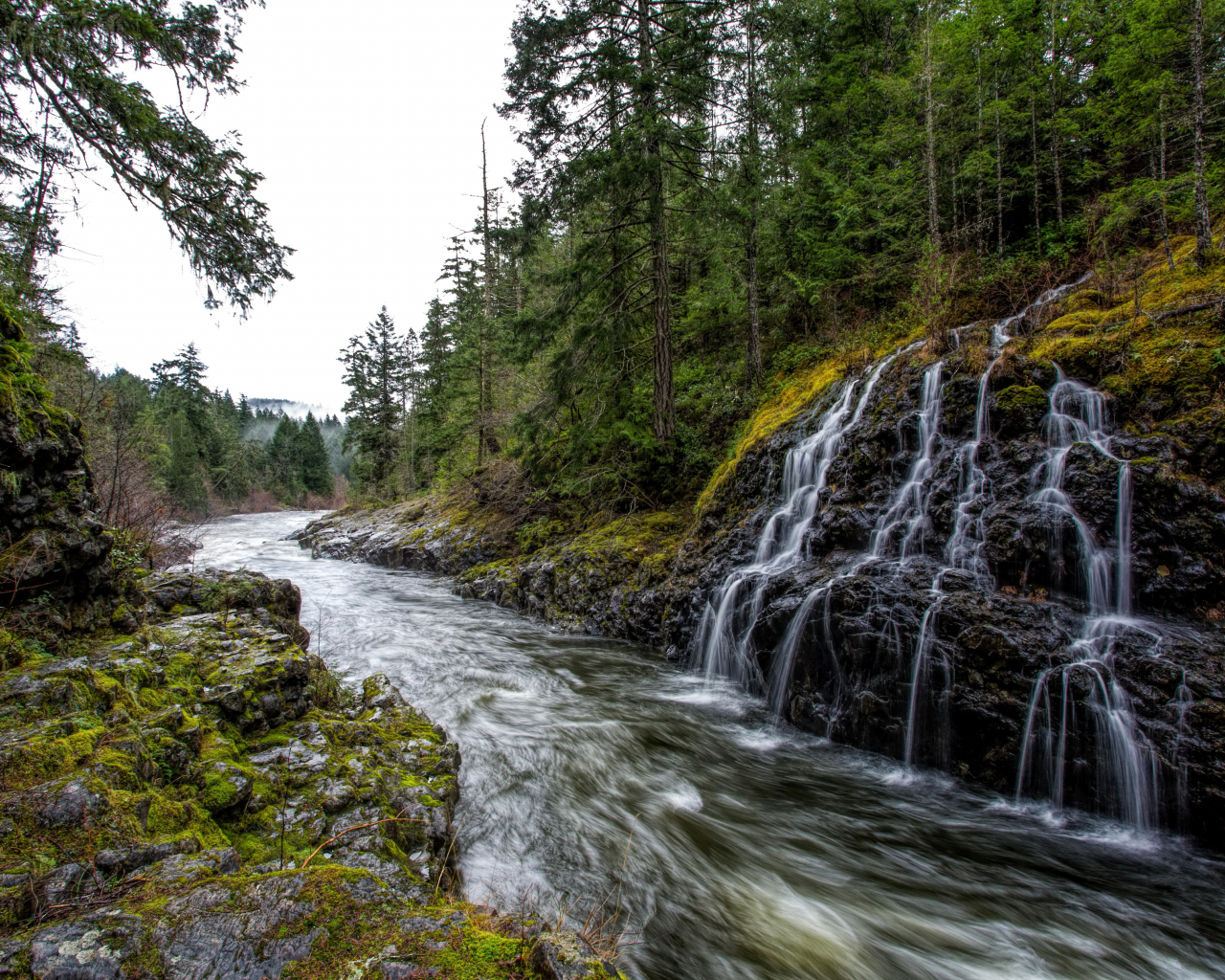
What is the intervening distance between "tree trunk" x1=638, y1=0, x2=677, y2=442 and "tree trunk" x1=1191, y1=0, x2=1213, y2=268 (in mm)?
7924

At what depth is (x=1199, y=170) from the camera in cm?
705

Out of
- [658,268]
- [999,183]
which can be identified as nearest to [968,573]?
[658,268]

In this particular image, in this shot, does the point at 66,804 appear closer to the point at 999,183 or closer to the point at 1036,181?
the point at 999,183

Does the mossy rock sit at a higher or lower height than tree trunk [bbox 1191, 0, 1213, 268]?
lower

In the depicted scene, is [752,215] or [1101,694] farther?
[752,215]

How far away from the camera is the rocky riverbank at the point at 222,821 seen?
158 centimetres

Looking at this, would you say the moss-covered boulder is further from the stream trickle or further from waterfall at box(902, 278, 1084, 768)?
waterfall at box(902, 278, 1084, 768)

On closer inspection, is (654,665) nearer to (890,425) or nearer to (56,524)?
(890,425)

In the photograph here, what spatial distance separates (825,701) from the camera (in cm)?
559

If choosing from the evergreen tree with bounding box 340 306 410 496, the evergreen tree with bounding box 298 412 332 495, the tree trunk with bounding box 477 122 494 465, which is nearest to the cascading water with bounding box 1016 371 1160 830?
the tree trunk with bounding box 477 122 494 465

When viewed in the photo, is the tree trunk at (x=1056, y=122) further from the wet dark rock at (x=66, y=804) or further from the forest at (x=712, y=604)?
the wet dark rock at (x=66, y=804)

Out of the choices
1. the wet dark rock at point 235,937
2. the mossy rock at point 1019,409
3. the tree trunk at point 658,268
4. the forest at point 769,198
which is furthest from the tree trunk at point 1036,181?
the wet dark rock at point 235,937

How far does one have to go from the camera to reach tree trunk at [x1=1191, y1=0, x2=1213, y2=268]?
6605 millimetres

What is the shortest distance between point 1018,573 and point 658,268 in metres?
9.23
